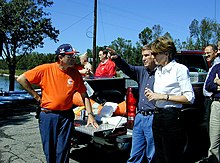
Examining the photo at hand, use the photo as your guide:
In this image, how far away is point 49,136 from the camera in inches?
147

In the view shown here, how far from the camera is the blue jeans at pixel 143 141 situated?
355cm

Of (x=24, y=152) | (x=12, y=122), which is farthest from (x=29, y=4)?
(x=24, y=152)

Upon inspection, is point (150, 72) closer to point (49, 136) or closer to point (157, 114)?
point (157, 114)

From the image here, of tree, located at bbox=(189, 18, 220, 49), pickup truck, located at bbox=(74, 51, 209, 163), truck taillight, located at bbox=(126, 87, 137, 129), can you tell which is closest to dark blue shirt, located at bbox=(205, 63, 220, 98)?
pickup truck, located at bbox=(74, 51, 209, 163)

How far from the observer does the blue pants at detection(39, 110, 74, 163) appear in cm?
373

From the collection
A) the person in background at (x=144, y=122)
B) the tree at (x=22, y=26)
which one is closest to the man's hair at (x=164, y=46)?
the person in background at (x=144, y=122)

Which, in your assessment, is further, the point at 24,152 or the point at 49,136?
the point at 24,152

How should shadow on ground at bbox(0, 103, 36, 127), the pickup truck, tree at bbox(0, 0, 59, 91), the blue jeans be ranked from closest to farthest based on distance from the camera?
1. the blue jeans
2. the pickup truck
3. shadow on ground at bbox(0, 103, 36, 127)
4. tree at bbox(0, 0, 59, 91)

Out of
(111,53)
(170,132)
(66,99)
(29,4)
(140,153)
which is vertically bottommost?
(140,153)

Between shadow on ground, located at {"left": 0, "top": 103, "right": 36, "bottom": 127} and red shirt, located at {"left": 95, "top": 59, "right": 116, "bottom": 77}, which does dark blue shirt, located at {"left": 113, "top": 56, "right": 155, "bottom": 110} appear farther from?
shadow on ground, located at {"left": 0, "top": 103, "right": 36, "bottom": 127}

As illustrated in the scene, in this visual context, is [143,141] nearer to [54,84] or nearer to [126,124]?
[126,124]

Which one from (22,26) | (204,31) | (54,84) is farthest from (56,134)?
(204,31)

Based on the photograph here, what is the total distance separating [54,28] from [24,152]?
12.4m

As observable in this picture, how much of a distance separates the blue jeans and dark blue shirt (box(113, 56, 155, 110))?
139 mm
